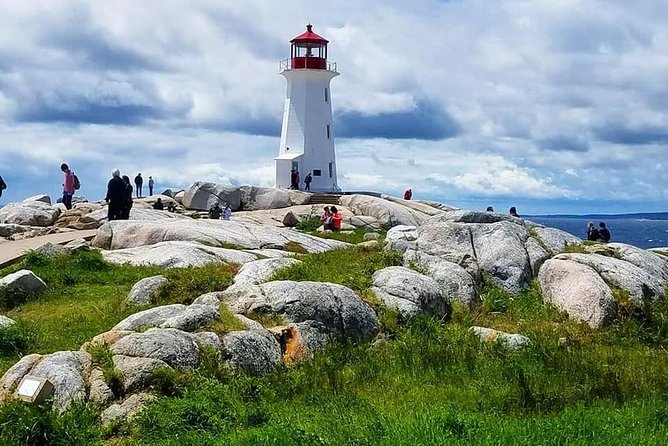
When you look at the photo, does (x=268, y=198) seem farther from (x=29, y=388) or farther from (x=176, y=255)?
(x=29, y=388)

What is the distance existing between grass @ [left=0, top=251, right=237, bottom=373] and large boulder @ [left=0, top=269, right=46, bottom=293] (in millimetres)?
245

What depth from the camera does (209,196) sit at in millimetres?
54781

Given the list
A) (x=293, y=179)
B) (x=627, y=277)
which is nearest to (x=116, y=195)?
(x=627, y=277)

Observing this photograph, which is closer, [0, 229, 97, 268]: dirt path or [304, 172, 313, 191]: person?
[0, 229, 97, 268]: dirt path

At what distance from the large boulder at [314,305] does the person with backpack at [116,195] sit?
16095 mm

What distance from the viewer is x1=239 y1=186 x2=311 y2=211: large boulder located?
177 ft

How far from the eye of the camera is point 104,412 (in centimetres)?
1142

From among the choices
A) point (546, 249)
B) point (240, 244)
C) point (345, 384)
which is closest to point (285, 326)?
point (345, 384)

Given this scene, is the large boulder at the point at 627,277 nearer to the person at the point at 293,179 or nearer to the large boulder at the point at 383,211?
the large boulder at the point at 383,211

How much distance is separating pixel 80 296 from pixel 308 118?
1775 inches

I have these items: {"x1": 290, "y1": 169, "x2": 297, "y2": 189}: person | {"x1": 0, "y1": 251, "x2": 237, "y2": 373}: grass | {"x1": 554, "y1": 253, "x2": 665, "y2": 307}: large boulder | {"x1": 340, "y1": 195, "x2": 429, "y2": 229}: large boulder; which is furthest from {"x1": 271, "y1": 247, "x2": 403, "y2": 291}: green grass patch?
{"x1": 290, "y1": 169, "x2": 297, "y2": 189}: person

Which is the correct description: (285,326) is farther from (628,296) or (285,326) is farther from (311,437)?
(628,296)

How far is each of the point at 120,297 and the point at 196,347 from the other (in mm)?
6576

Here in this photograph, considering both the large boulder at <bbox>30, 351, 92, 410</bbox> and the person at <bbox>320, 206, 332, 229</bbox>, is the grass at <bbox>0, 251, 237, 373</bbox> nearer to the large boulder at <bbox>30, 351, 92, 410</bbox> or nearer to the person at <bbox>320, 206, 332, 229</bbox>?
the large boulder at <bbox>30, 351, 92, 410</bbox>
